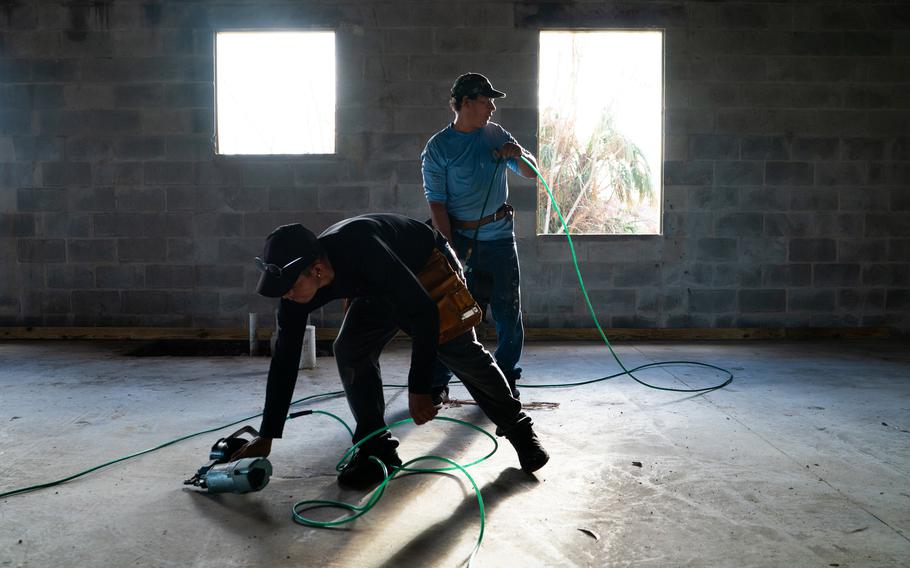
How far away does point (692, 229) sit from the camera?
219 inches

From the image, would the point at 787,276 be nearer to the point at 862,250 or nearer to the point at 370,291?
the point at 862,250

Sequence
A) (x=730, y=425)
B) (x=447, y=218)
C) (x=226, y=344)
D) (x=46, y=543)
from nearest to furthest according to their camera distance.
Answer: (x=46, y=543) → (x=730, y=425) → (x=447, y=218) → (x=226, y=344)

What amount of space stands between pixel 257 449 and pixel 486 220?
1644 millimetres

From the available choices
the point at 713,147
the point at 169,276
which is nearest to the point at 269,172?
the point at 169,276

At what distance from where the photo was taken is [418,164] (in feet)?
18.1

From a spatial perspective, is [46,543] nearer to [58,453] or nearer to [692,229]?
[58,453]

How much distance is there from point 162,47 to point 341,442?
405 centimetres

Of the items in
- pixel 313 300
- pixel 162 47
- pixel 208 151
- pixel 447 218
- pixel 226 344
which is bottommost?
pixel 226 344

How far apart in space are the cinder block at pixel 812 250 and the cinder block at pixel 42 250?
5.69m

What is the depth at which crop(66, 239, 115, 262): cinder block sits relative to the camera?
5.62m

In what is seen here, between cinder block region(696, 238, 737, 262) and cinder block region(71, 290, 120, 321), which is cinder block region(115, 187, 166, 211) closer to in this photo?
cinder block region(71, 290, 120, 321)

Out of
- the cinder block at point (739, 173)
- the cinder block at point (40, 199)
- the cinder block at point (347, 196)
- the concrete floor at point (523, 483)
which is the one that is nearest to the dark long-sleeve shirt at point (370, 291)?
the concrete floor at point (523, 483)

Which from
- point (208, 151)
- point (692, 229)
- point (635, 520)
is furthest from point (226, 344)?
point (635, 520)

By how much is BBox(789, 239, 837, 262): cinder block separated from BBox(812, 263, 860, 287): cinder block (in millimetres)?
73
